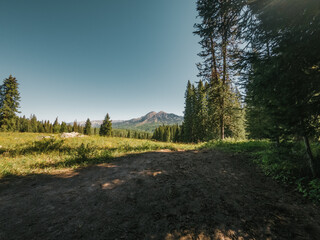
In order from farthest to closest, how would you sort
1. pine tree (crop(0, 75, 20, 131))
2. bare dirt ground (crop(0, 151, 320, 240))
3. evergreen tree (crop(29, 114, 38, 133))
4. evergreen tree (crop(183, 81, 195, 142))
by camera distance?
evergreen tree (crop(29, 114, 38, 133)), evergreen tree (crop(183, 81, 195, 142)), pine tree (crop(0, 75, 20, 131)), bare dirt ground (crop(0, 151, 320, 240))

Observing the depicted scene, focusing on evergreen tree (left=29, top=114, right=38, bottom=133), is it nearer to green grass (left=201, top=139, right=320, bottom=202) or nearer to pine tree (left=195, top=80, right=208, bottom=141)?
pine tree (left=195, top=80, right=208, bottom=141)

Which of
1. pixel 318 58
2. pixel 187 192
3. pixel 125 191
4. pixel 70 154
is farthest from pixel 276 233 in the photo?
pixel 70 154

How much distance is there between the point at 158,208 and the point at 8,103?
45207 mm

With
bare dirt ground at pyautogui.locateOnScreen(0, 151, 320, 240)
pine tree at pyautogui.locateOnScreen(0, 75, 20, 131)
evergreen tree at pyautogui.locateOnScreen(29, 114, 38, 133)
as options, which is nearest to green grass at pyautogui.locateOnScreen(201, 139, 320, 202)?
bare dirt ground at pyautogui.locateOnScreen(0, 151, 320, 240)

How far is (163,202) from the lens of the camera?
359 centimetres

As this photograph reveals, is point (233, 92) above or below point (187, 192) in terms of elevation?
above

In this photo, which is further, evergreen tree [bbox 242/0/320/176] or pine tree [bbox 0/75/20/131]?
pine tree [bbox 0/75/20/131]

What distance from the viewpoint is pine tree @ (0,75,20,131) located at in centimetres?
2823

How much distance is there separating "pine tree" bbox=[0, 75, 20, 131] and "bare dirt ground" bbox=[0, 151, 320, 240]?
3752 cm

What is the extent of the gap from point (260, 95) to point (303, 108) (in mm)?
1284

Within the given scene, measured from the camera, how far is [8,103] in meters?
29.1

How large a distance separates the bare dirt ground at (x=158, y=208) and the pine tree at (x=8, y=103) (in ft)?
123

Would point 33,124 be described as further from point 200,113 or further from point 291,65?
point 291,65

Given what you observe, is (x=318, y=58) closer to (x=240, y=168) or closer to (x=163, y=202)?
(x=240, y=168)
